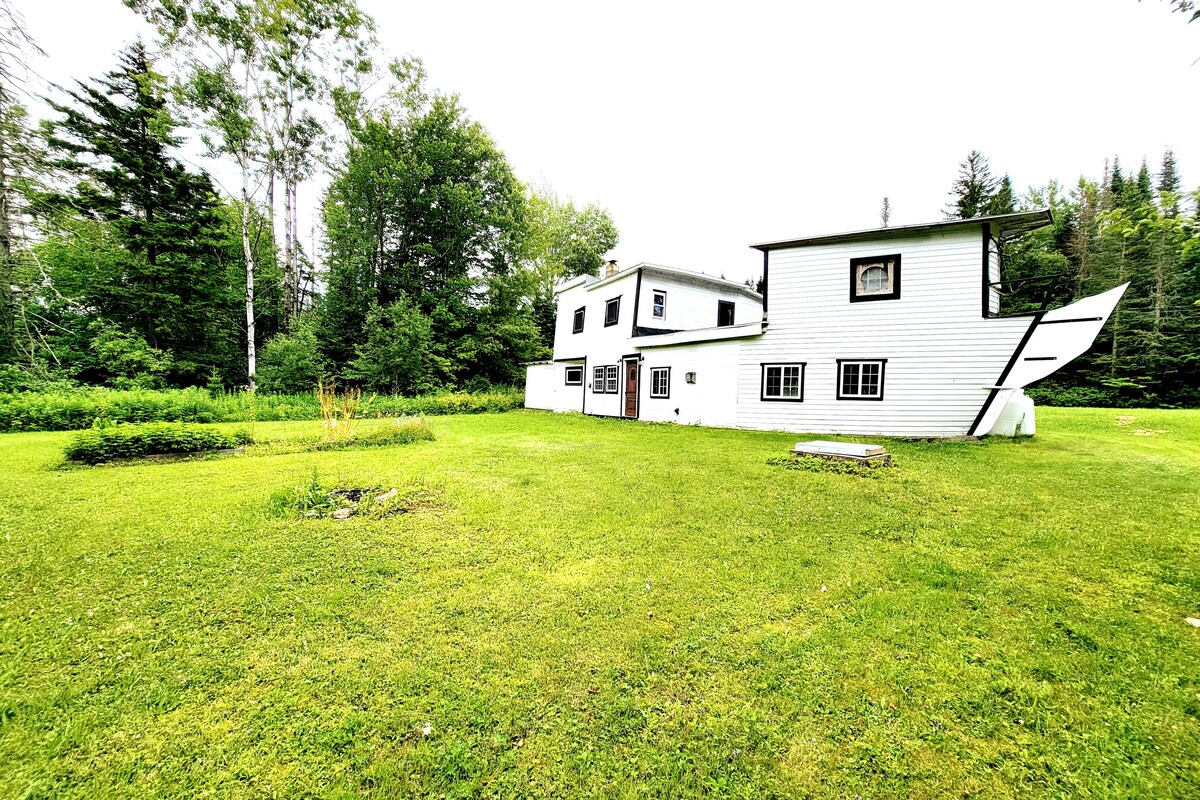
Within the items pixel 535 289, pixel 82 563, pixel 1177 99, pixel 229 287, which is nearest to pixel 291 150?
pixel 229 287

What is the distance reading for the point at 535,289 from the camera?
24.9 m

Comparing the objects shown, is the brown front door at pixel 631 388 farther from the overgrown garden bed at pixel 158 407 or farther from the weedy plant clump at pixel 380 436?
the overgrown garden bed at pixel 158 407

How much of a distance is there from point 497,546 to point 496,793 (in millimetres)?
2602

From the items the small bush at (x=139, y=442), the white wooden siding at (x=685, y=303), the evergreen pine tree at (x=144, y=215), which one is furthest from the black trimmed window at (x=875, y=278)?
the evergreen pine tree at (x=144, y=215)

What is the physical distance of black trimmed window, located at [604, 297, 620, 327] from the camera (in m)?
17.6

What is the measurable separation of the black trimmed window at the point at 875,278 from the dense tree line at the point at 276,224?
17110 millimetres

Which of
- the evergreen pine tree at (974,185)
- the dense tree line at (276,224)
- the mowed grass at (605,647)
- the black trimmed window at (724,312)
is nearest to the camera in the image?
the mowed grass at (605,647)

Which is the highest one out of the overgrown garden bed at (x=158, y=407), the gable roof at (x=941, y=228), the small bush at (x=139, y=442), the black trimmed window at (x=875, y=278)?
the gable roof at (x=941, y=228)

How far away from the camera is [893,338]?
11.0m

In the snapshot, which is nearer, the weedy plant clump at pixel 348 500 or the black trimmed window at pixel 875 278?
the weedy plant clump at pixel 348 500

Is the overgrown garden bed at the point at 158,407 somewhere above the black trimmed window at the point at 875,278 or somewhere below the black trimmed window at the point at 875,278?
below

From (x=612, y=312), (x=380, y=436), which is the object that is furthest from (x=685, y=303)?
(x=380, y=436)

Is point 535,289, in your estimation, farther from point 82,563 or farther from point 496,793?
point 496,793

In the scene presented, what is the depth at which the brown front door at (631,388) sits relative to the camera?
55.0 feet
